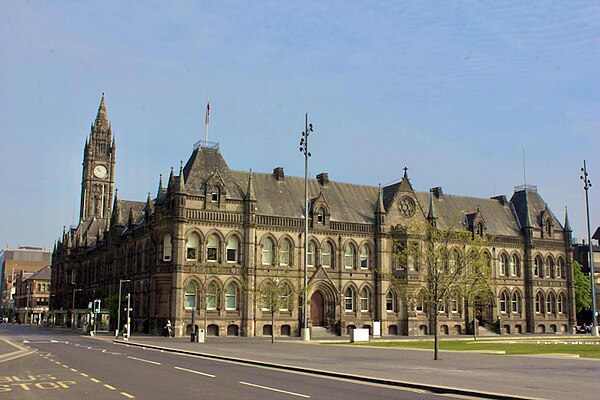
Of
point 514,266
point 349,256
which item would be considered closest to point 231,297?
point 349,256

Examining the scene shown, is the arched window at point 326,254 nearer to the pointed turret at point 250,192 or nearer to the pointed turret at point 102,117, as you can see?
the pointed turret at point 250,192

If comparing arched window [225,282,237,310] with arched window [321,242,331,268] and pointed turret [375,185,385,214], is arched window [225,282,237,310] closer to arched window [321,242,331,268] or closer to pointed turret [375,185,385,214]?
arched window [321,242,331,268]

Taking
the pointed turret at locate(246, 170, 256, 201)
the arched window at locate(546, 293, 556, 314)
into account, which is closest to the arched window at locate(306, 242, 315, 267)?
the pointed turret at locate(246, 170, 256, 201)

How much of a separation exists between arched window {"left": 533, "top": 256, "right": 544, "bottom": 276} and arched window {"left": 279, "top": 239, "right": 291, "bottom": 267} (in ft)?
114

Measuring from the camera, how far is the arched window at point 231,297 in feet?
217

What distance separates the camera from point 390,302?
74.7 metres

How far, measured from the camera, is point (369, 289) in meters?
73.7

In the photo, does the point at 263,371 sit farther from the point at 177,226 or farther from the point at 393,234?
the point at 393,234

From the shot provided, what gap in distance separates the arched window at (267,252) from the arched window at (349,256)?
8877mm

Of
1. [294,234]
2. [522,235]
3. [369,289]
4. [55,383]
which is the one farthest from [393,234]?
[55,383]

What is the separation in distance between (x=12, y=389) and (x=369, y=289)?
57.4m

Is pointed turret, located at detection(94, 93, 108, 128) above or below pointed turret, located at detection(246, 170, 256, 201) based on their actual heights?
above

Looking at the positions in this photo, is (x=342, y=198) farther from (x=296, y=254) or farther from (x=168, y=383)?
(x=168, y=383)

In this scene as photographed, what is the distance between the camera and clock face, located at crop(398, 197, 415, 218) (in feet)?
253
